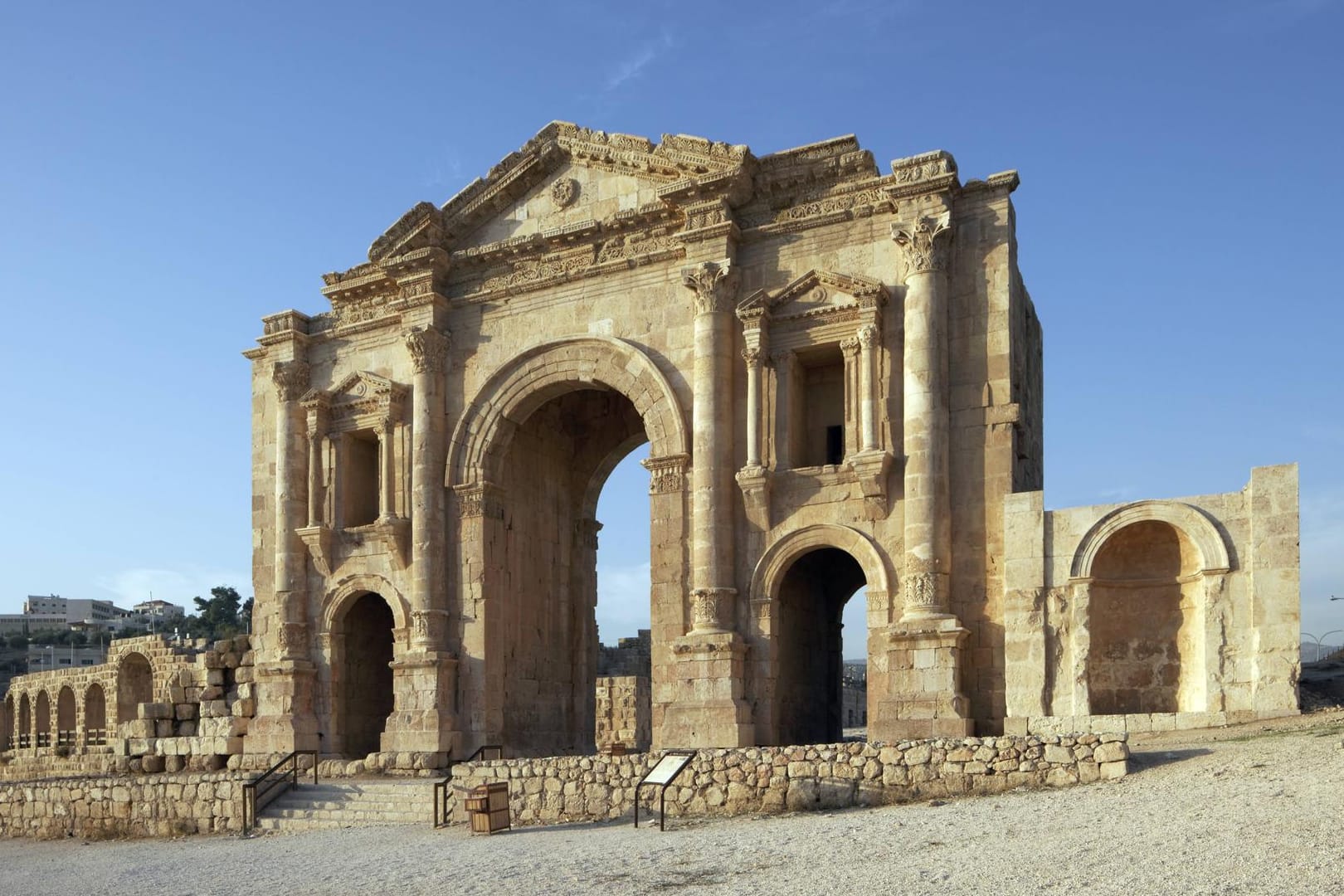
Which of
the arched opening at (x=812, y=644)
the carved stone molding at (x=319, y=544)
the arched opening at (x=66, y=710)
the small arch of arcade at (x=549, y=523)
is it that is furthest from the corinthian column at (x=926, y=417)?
the arched opening at (x=66, y=710)

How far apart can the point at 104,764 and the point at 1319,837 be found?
24304mm

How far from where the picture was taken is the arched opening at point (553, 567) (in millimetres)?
21109

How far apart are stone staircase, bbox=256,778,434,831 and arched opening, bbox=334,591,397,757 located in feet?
11.9

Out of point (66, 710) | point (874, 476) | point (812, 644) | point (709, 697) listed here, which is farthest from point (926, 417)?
point (66, 710)

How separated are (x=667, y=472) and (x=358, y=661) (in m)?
7.49

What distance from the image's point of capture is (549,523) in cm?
2302

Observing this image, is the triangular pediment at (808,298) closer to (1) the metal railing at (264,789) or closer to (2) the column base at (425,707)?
(2) the column base at (425,707)

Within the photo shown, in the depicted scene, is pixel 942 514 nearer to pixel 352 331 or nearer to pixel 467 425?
pixel 467 425

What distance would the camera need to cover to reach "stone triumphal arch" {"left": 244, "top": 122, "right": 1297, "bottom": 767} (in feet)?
53.3

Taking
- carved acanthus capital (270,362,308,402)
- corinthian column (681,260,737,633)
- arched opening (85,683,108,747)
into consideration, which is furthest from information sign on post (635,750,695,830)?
arched opening (85,683,108,747)

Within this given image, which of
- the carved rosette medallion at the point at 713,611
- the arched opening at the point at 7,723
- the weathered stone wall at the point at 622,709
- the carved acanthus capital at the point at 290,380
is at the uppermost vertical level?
the carved acanthus capital at the point at 290,380

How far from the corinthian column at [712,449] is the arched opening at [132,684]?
1994 centimetres

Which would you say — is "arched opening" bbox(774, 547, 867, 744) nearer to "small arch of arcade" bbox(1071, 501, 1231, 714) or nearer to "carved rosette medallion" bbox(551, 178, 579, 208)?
"small arch of arcade" bbox(1071, 501, 1231, 714)

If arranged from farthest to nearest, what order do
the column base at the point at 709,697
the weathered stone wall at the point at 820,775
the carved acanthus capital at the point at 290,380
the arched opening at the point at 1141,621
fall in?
the carved acanthus capital at the point at 290,380 → the column base at the point at 709,697 → the arched opening at the point at 1141,621 → the weathered stone wall at the point at 820,775
